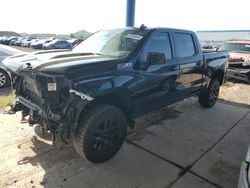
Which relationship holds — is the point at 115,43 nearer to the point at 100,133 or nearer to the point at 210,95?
the point at 100,133

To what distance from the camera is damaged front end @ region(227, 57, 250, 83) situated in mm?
9750

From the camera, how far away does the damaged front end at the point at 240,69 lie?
9.75 meters

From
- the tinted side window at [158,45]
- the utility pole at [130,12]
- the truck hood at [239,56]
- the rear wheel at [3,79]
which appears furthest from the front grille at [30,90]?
the truck hood at [239,56]

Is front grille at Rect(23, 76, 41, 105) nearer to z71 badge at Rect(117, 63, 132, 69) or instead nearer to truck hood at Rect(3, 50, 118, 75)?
truck hood at Rect(3, 50, 118, 75)

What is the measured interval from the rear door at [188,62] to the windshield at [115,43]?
104 cm

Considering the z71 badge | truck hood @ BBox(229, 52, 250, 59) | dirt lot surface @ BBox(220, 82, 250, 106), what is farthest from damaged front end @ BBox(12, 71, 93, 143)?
truck hood @ BBox(229, 52, 250, 59)

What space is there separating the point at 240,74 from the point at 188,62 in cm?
555

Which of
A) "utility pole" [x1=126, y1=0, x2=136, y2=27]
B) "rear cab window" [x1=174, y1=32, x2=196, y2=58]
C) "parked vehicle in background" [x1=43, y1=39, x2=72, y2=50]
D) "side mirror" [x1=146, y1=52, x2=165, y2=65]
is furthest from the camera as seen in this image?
"parked vehicle in background" [x1=43, y1=39, x2=72, y2=50]

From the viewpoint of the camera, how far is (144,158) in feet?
12.9

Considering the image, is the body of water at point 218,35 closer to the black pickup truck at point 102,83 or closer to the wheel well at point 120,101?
the black pickup truck at point 102,83

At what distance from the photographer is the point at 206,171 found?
366cm

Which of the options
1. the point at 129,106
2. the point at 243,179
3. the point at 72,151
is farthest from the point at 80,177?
the point at 243,179

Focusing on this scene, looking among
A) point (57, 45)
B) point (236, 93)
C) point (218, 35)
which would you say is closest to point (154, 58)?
point (236, 93)

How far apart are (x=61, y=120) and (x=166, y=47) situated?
7.87 ft
